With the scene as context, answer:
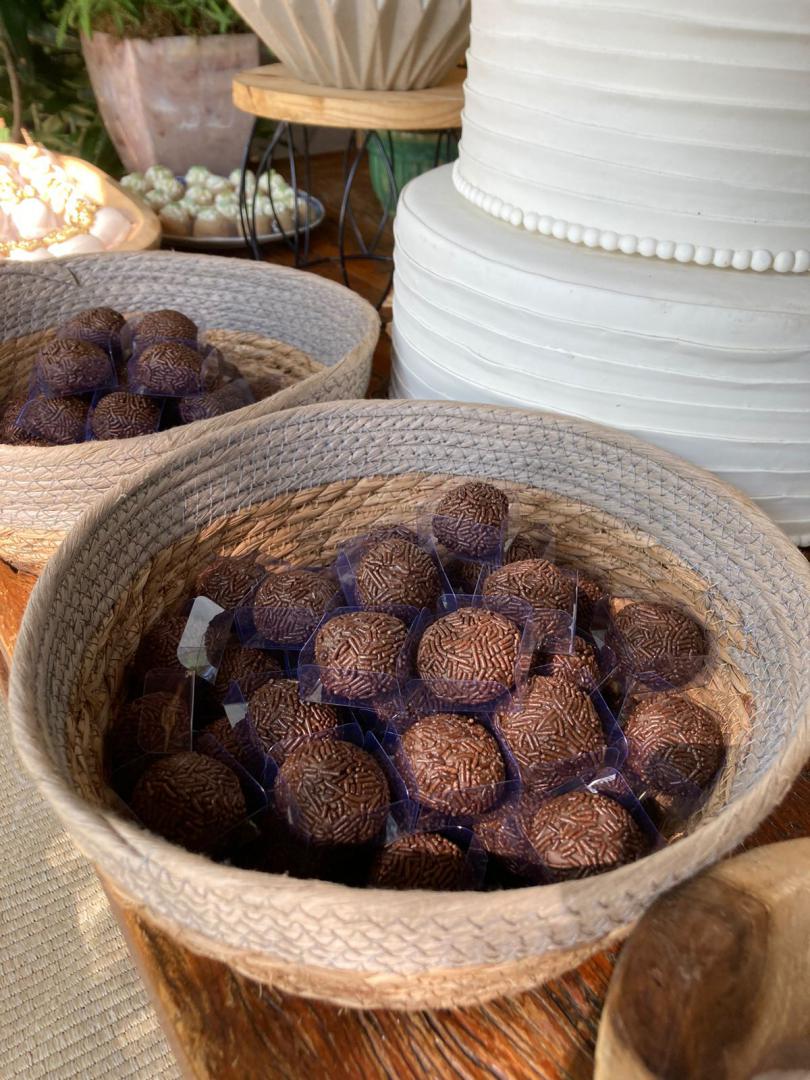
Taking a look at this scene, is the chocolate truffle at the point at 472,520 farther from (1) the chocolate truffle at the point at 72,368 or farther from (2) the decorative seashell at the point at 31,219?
(2) the decorative seashell at the point at 31,219

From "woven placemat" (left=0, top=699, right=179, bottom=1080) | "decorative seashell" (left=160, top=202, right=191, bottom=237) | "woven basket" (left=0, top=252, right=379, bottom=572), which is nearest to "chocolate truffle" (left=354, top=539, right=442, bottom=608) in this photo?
"woven basket" (left=0, top=252, right=379, bottom=572)

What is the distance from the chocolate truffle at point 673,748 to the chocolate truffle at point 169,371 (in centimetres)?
54

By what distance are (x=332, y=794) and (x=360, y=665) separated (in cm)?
9

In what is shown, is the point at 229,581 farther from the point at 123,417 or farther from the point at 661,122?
the point at 661,122

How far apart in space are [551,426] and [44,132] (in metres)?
2.03

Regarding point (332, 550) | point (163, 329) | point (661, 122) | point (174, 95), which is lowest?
point (332, 550)

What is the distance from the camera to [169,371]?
0.81 m

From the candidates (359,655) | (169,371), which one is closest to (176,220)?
(169,371)

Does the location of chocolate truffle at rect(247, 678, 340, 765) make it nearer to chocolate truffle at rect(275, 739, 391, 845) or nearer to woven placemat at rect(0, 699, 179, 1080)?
chocolate truffle at rect(275, 739, 391, 845)

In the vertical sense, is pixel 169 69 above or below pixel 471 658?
above

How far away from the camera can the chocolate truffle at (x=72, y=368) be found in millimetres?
827

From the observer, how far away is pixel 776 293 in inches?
24.9

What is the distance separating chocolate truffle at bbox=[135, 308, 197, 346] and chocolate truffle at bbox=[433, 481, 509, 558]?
39 cm

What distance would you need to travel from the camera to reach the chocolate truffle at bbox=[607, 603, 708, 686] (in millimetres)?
578
